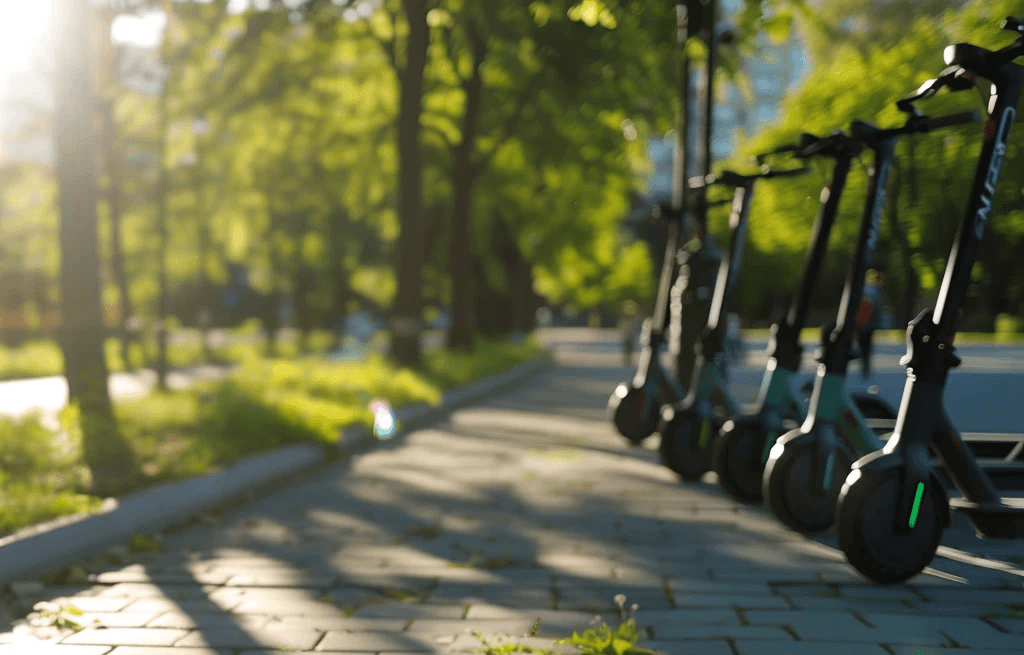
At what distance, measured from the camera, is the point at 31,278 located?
36.3m

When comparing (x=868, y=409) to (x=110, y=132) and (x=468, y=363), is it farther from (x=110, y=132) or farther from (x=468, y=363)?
(x=110, y=132)

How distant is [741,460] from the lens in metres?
6.61

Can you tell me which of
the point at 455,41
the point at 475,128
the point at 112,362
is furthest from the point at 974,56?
the point at 112,362

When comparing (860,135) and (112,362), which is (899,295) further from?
(112,362)

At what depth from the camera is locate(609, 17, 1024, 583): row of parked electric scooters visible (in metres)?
4.38

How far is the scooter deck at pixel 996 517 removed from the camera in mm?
4543

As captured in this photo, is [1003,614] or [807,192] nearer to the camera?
[1003,614]

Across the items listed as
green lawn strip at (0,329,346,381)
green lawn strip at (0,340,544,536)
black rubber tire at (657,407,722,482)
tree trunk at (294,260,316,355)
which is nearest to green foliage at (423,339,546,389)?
green lawn strip at (0,340,544,536)

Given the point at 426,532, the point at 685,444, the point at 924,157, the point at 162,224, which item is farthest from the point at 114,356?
the point at 924,157

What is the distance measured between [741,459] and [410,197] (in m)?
11.6

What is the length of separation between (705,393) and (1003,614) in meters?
3.50

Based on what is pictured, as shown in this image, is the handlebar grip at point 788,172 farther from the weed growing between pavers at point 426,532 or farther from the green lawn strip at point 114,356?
the green lawn strip at point 114,356

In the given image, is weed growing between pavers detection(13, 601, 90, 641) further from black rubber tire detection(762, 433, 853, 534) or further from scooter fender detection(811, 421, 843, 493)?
scooter fender detection(811, 421, 843, 493)

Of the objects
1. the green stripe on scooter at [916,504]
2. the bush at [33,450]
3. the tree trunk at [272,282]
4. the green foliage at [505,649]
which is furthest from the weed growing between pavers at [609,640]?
the tree trunk at [272,282]
